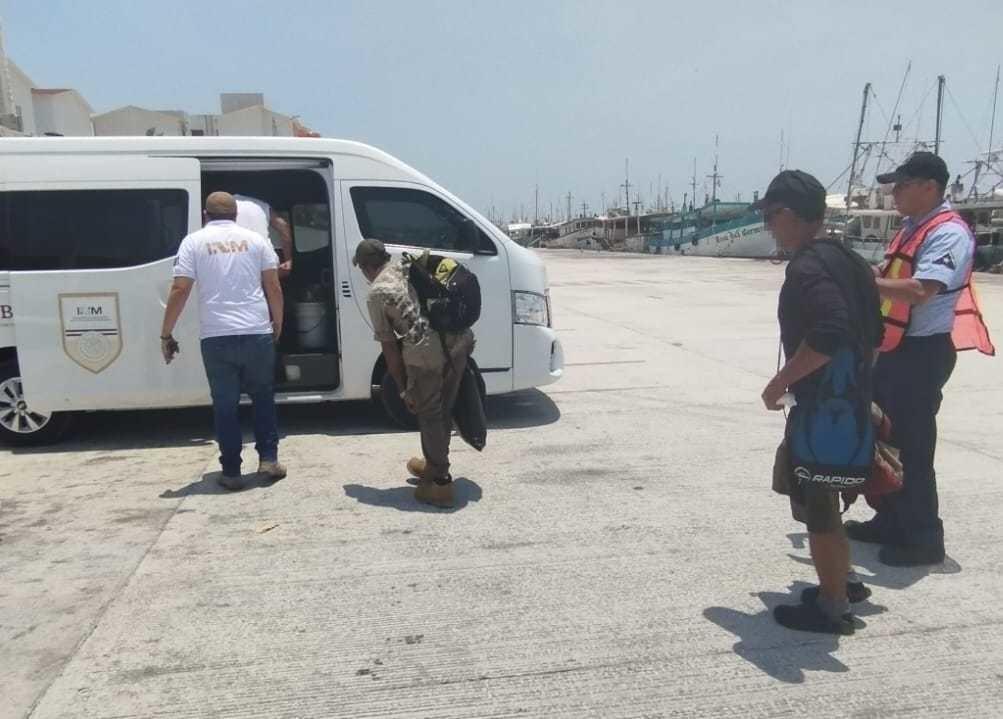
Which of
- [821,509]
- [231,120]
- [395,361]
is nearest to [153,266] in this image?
[395,361]

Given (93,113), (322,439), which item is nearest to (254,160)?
(322,439)

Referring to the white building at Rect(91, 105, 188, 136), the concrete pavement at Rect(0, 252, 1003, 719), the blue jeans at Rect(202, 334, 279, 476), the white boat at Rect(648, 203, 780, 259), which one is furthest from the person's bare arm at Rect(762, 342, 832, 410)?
the white boat at Rect(648, 203, 780, 259)

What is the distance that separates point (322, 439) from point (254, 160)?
221cm

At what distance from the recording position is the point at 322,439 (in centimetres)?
654

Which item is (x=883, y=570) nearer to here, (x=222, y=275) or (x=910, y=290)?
(x=910, y=290)

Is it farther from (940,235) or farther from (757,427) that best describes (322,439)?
(940,235)

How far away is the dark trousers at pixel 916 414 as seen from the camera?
3982 mm

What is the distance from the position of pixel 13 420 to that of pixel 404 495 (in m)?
3.27

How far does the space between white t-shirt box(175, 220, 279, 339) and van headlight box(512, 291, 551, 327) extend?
7.37 feet

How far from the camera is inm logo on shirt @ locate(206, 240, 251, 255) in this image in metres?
5.12

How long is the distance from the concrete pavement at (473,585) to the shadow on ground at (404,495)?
0.10ft

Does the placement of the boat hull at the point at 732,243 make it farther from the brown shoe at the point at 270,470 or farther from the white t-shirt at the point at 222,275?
the white t-shirt at the point at 222,275

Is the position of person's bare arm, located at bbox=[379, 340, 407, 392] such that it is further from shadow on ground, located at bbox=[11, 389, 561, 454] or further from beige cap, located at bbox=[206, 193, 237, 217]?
shadow on ground, located at bbox=[11, 389, 561, 454]

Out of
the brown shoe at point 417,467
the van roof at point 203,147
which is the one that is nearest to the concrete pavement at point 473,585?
the brown shoe at point 417,467
